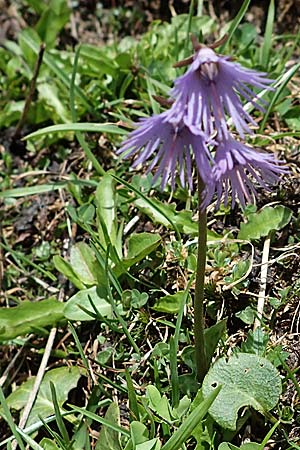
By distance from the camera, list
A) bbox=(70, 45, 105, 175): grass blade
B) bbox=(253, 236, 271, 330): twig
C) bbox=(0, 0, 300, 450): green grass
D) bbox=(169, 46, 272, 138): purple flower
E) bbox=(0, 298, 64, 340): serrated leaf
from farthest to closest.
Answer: bbox=(70, 45, 105, 175): grass blade < bbox=(0, 298, 64, 340): serrated leaf < bbox=(253, 236, 271, 330): twig < bbox=(0, 0, 300, 450): green grass < bbox=(169, 46, 272, 138): purple flower

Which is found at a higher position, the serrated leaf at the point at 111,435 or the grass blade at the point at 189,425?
the grass blade at the point at 189,425

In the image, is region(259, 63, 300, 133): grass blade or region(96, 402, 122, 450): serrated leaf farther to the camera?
region(259, 63, 300, 133): grass blade

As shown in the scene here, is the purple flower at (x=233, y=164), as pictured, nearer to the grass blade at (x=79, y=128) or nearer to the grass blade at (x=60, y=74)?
the grass blade at (x=79, y=128)

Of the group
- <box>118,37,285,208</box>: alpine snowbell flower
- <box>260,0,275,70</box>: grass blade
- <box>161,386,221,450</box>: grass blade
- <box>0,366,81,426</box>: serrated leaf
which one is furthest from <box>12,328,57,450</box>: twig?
<box>260,0,275,70</box>: grass blade

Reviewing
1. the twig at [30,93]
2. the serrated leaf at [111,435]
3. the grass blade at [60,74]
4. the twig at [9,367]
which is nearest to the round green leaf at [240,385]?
the serrated leaf at [111,435]

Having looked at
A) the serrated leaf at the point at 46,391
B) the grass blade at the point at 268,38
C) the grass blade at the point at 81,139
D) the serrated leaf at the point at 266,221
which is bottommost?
the serrated leaf at the point at 46,391

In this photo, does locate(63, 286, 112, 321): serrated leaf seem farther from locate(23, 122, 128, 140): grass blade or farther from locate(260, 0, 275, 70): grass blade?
locate(260, 0, 275, 70): grass blade

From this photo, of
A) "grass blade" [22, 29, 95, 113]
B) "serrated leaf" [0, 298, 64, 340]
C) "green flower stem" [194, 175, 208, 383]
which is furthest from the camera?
"grass blade" [22, 29, 95, 113]
